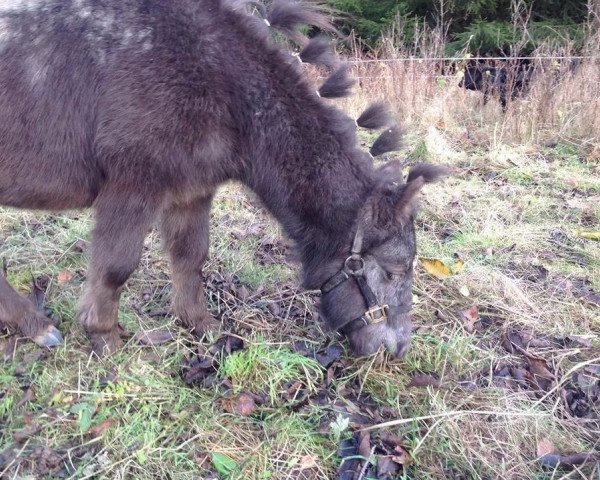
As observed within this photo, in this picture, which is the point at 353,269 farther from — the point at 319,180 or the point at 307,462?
the point at 307,462

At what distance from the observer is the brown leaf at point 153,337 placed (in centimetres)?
345

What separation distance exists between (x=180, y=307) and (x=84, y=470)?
136 centimetres

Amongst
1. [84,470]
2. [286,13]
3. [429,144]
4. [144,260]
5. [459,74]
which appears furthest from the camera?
[459,74]

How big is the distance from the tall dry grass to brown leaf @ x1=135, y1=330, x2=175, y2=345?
4956 mm

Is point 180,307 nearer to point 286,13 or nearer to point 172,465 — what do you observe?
point 172,465

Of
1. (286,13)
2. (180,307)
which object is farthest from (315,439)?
(286,13)

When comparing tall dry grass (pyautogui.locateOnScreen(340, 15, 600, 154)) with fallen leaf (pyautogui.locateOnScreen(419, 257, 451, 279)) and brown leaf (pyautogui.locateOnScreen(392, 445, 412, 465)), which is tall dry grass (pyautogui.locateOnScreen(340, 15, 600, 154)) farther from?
brown leaf (pyautogui.locateOnScreen(392, 445, 412, 465))

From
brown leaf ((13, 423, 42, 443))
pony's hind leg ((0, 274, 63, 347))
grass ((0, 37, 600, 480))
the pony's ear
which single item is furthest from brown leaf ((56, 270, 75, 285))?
the pony's ear

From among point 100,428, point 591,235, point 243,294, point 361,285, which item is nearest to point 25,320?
point 100,428

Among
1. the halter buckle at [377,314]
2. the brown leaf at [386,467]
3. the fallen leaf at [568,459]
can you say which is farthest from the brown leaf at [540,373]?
the brown leaf at [386,467]

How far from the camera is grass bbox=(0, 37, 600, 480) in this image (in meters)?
2.68

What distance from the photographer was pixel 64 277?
4039 mm

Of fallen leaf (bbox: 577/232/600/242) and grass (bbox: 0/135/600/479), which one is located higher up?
grass (bbox: 0/135/600/479)

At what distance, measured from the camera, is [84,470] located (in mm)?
2527
